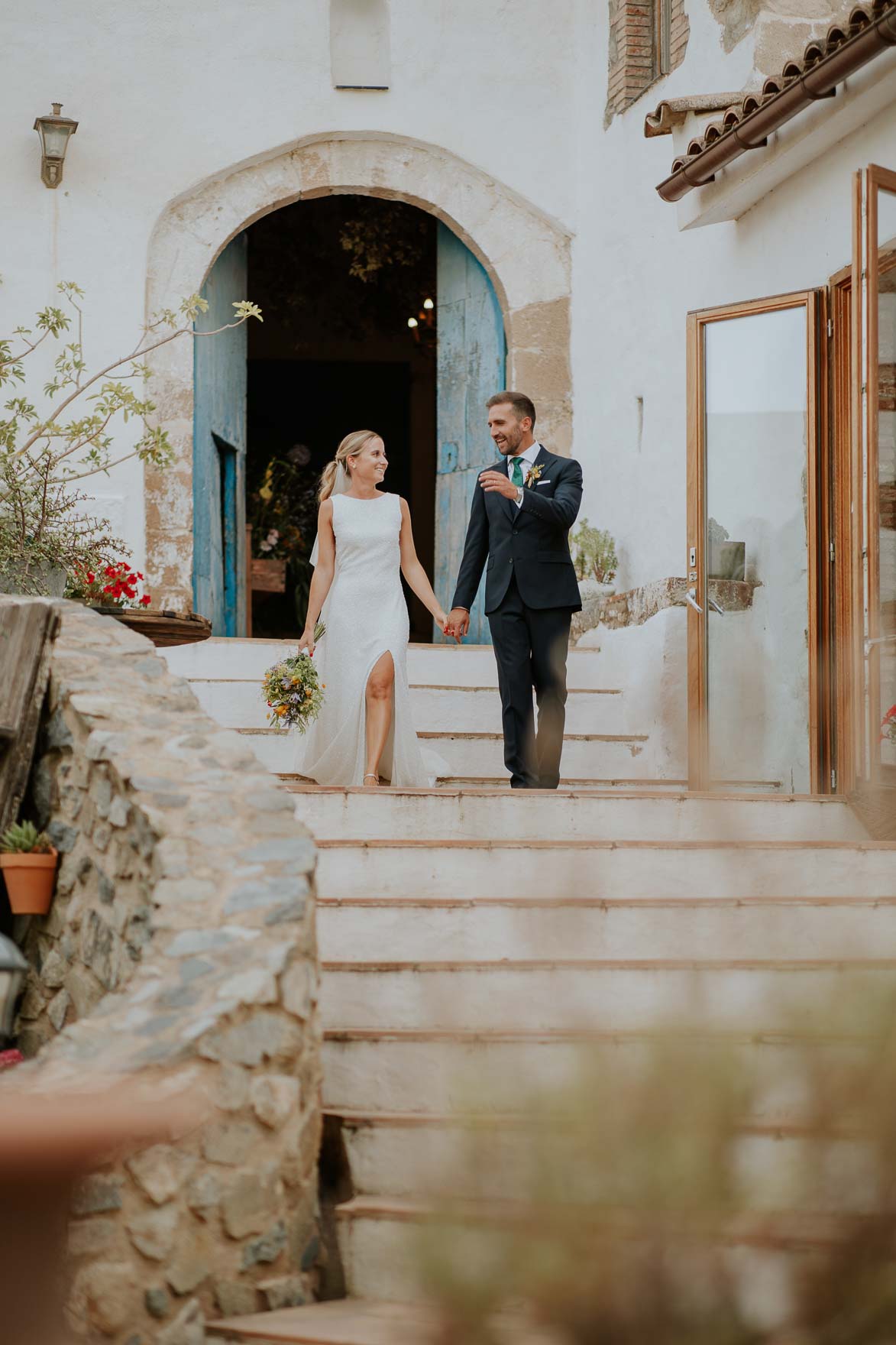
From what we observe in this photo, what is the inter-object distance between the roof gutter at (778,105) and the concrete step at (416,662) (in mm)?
2615

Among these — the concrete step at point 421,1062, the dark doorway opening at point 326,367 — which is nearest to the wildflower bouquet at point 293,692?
the concrete step at point 421,1062

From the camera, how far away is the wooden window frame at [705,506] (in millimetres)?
6855

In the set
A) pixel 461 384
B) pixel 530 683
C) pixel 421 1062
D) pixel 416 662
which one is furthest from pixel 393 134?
pixel 421 1062

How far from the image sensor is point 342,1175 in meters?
3.51

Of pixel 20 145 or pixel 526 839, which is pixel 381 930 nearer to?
pixel 526 839

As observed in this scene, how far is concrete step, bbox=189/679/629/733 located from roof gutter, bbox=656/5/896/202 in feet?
8.53

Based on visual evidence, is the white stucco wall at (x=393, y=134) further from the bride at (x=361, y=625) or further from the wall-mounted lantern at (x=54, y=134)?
the bride at (x=361, y=625)

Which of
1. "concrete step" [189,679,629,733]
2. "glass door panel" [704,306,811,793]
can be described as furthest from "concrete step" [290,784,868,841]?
"concrete step" [189,679,629,733]

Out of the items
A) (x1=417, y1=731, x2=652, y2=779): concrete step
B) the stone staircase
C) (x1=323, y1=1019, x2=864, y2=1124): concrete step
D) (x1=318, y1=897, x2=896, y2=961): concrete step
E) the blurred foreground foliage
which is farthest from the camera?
(x1=417, y1=731, x2=652, y2=779): concrete step

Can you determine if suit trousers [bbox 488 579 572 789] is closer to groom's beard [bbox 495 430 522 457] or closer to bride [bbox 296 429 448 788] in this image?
bride [bbox 296 429 448 788]

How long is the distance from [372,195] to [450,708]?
3.56 m

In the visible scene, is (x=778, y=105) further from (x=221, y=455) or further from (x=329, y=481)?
(x=221, y=455)

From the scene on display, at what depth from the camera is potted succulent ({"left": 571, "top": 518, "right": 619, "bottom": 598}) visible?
30.5 feet

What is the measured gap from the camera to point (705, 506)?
7348 millimetres
